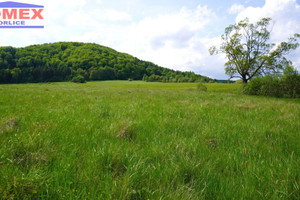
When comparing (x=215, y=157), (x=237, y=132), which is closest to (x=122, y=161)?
(x=215, y=157)

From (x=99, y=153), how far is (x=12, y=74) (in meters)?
130

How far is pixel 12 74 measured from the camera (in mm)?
93812

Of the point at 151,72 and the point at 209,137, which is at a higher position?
the point at 151,72

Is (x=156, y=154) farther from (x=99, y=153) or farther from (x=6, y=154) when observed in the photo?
(x=6, y=154)

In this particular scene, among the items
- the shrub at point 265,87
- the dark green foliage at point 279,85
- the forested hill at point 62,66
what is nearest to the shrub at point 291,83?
the dark green foliage at point 279,85

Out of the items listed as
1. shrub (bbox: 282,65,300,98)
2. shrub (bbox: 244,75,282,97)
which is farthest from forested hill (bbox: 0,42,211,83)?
shrub (bbox: 282,65,300,98)

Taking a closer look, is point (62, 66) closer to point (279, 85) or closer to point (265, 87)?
point (265, 87)

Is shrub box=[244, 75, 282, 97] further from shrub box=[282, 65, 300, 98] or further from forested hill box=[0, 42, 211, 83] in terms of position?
forested hill box=[0, 42, 211, 83]

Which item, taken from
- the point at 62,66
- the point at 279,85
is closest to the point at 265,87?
the point at 279,85

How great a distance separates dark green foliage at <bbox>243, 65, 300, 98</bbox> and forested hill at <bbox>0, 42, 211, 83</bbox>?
100143 mm

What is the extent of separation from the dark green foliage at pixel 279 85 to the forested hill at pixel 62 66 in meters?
100

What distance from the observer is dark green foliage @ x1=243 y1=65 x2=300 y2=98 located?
2645 cm

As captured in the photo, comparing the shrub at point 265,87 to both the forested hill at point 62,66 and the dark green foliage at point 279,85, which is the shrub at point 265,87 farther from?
the forested hill at point 62,66

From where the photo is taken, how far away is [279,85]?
2808 cm
